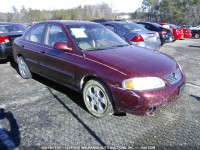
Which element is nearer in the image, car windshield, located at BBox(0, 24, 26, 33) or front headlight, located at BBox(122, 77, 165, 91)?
front headlight, located at BBox(122, 77, 165, 91)

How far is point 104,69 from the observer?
9.11ft

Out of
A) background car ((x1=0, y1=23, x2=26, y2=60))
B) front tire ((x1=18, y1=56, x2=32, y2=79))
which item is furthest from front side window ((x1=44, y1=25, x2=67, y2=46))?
background car ((x1=0, y1=23, x2=26, y2=60))

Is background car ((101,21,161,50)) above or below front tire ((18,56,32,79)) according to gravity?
above

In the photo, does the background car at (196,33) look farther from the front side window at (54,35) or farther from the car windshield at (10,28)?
the front side window at (54,35)

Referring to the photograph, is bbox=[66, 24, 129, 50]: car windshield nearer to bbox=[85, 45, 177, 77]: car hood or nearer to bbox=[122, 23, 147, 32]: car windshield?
bbox=[85, 45, 177, 77]: car hood

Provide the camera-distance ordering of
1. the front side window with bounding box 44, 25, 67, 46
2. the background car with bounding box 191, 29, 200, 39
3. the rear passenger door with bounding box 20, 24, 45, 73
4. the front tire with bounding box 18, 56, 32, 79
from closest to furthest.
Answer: the front side window with bounding box 44, 25, 67, 46, the rear passenger door with bounding box 20, 24, 45, 73, the front tire with bounding box 18, 56, 32, 79, the background car with bounding box 191, 29, 200, 39

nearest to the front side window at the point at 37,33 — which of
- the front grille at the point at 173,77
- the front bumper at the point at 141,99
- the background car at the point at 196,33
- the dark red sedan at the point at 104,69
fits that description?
the dark red sedan at the point at 104,69

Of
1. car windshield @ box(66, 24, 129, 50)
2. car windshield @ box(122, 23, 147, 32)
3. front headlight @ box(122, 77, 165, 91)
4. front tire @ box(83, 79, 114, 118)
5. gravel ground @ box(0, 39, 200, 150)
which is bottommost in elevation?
gravel ground @ box(0, 39, 200, 150)

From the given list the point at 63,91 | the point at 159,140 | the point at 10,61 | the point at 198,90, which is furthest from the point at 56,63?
the point at 10,61

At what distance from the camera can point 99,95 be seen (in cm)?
297

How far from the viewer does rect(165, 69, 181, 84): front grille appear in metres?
2.76

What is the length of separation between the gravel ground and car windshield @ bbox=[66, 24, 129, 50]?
3.80 feet

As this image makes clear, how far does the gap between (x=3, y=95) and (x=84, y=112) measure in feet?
6.55

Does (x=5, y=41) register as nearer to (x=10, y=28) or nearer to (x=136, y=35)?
(x=10, y=28)
